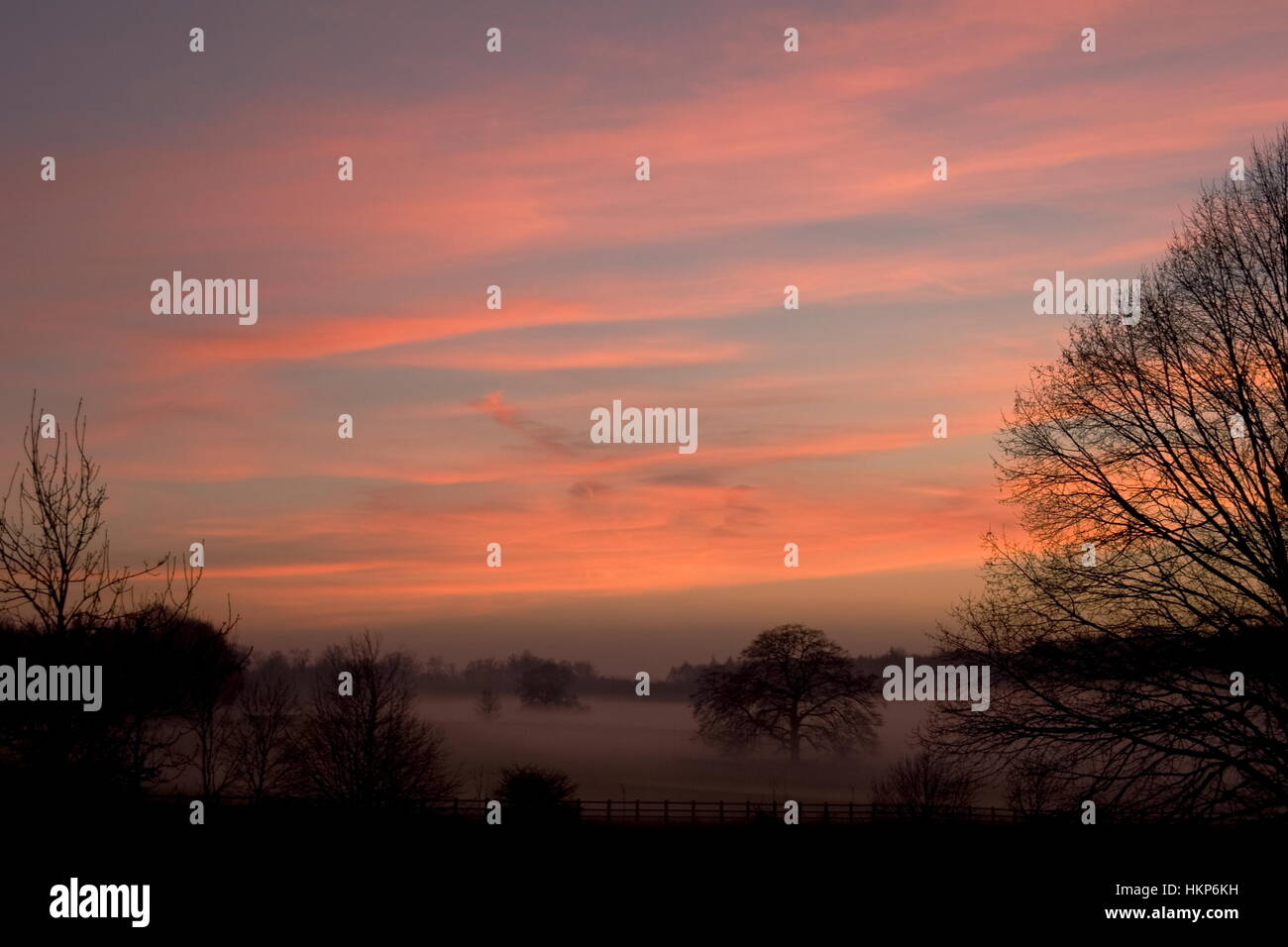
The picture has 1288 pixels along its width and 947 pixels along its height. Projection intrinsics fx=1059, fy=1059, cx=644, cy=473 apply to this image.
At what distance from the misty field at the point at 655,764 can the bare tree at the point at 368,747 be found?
277 centimetres

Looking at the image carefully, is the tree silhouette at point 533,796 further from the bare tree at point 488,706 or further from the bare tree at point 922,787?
the bare tree at point 488,706

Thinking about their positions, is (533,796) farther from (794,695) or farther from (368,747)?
(794,695)

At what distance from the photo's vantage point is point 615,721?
12312 centimetres

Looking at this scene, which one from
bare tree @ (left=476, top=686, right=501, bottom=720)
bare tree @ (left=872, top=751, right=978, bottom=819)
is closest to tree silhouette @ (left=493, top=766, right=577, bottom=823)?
bare tree @ (left=872, top=751, right=978, bottom=819)

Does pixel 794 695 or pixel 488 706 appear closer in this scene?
pixel 794 695

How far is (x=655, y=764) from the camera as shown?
72.5 metres
